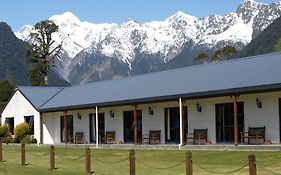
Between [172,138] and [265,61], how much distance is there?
6909 millimetres

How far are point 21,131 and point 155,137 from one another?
13379mm

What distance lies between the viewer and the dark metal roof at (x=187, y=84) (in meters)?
26.9

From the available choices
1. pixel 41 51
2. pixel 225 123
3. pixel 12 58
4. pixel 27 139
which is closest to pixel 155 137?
pixel 225 123

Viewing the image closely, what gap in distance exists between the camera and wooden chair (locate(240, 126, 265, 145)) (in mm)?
26781

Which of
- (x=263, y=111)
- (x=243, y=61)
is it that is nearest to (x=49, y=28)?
(x=243, y=61)

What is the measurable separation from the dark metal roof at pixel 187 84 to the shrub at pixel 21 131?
2.14 metres

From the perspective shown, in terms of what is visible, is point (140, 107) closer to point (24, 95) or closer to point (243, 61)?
point (243, 61)

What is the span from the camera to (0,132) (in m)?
44.0

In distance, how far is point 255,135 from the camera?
27.0 m

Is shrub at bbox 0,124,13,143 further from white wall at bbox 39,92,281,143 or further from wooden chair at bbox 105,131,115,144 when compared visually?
wooden chair at bbox 105,131,115,144

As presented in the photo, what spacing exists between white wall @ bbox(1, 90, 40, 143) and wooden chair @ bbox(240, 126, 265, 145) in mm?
18904

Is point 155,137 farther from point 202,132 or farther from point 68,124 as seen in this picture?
point 68,124

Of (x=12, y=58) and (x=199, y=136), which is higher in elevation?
(x=12, y=58)

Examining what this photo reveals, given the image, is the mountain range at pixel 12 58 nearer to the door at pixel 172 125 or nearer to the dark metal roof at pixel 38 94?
the dark metal roof at pixel 38 94
